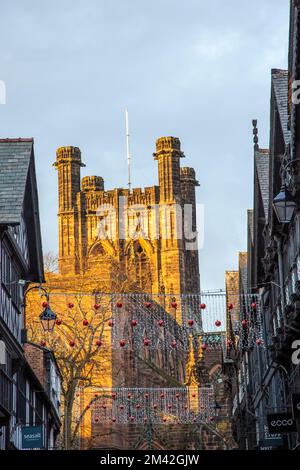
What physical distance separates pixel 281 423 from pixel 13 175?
34.3ft

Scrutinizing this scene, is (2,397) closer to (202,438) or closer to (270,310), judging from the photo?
(270,310)

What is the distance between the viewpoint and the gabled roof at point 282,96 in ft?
107

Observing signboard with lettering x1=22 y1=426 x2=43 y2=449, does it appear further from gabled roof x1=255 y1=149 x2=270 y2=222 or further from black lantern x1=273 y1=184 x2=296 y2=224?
black lantern x1=273 y1=184 x2=296 y2=224

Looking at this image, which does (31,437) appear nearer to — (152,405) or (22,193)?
(22,193)

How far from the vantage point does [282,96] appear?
109ft

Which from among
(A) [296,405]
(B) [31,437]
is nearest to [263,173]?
(B) [31,437]

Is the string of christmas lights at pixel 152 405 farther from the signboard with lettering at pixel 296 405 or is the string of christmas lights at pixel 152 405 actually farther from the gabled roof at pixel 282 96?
the signboard with lettering at pixel 296 405

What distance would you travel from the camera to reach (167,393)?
8469 cm

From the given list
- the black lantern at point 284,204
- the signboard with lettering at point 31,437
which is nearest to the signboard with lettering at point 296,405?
the black lantern at point 284,204

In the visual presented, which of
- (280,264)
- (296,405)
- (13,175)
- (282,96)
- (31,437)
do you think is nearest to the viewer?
(296,405)

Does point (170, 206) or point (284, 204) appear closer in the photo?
point (284, 204)

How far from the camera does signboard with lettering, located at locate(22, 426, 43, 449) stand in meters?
32.7
